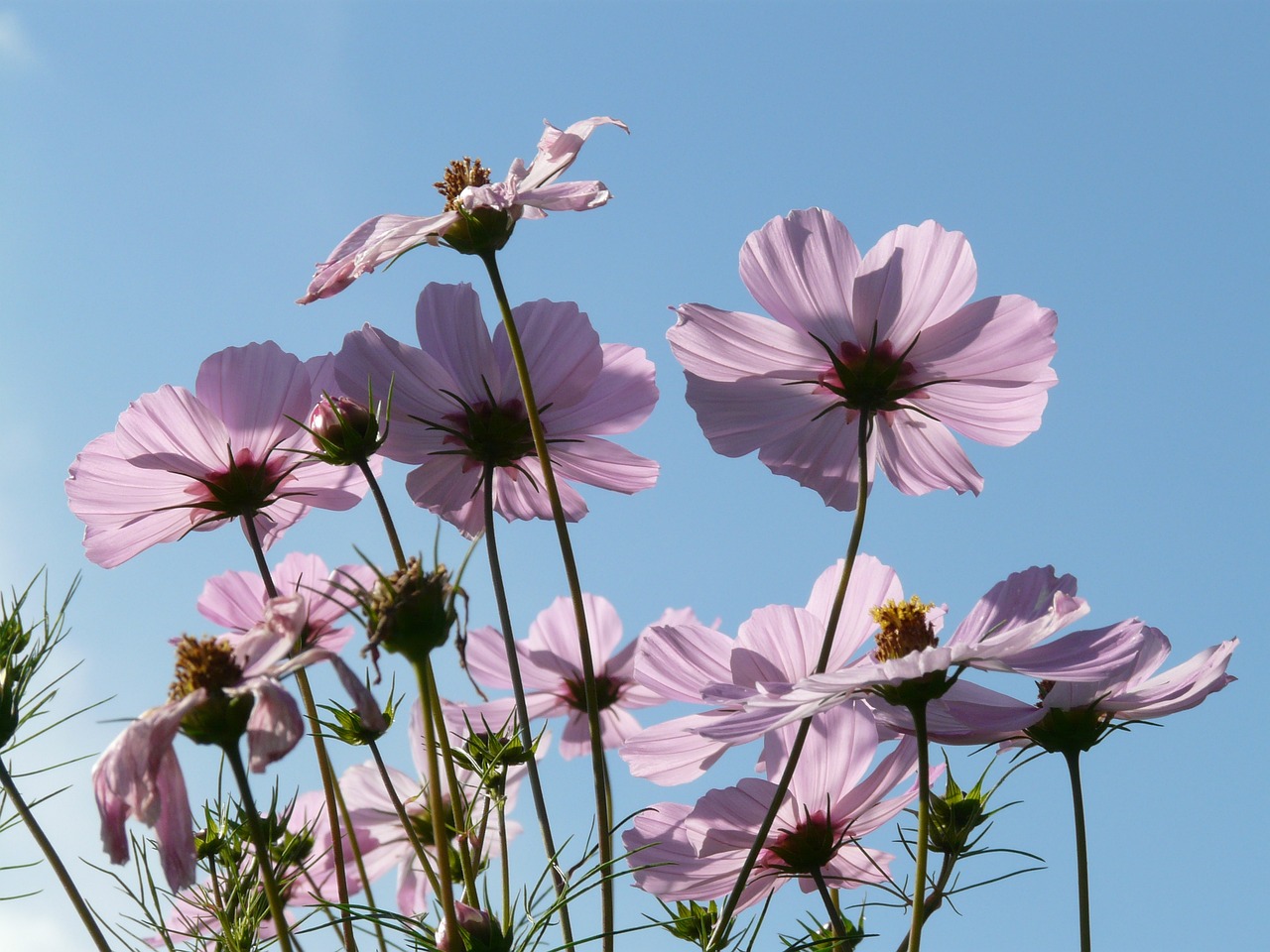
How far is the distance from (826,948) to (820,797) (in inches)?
3.9

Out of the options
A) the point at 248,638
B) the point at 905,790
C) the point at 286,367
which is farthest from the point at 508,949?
the point at 286,367

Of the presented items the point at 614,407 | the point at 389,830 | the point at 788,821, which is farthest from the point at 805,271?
the point at 389,830

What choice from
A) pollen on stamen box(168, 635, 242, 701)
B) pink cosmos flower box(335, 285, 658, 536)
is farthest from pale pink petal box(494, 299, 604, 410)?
pollen on stamen box(168, 635, 242, 701)

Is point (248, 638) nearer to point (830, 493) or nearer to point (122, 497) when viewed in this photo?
point (122, 497)

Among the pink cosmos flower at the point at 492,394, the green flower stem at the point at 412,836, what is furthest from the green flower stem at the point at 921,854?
the pink cosmos flower at the point at 492,394

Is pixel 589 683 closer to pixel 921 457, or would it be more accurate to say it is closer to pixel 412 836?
pixel 412 836

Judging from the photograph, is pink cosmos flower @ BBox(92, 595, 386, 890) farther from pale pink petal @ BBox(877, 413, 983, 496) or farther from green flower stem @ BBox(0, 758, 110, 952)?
pale pink petal @ BBox(877, 413, 983, 496)

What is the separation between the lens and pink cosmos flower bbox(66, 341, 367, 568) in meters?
0.84

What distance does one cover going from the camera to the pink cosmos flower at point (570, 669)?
3.85 ft

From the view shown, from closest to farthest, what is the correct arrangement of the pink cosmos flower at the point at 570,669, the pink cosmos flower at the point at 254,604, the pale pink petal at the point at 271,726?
1. the pale pink petal at the point at 271,726
2. the pink cosmos flower at the point at 254,604
3. the pink cosmos flower at the point at 570,669

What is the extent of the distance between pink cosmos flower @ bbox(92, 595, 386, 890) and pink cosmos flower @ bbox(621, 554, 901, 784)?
0.31 meters

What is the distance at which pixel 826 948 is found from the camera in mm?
778

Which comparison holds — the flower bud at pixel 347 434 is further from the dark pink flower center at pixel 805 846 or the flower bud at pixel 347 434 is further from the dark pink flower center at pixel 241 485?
the dark pink flower center at pixel 805 846

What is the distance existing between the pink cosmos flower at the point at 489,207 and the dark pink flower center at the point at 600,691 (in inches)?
20.4
